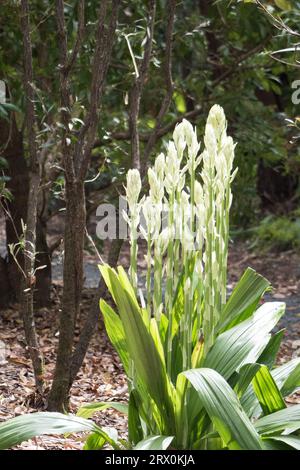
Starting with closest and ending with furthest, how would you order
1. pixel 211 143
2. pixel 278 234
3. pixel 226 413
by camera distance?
pixel 226 413 → pixel 211 143 → pixel 278 234

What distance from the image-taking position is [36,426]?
293cm

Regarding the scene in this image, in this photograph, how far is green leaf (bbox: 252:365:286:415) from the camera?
10.1ft

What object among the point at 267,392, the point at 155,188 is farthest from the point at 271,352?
the point at 155,188

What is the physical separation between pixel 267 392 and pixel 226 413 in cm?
41

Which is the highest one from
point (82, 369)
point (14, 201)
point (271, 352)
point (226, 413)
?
point (14, 201)

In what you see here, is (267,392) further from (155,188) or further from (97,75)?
(97,75)

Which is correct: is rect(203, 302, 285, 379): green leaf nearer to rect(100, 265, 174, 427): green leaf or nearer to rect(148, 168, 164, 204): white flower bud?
rect(100, 265, 174, 427): green leaf

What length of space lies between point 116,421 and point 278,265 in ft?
17.5

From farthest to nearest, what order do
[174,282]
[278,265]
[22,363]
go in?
[278,265]
[22,363]
[174,282]

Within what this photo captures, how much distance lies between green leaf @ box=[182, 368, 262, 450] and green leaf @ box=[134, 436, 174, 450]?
19 centimetres

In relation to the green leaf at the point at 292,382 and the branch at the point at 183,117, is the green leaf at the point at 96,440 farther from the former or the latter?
the branch at the point at 183,117

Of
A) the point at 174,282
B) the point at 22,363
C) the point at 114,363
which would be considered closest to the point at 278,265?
the point at 114,363

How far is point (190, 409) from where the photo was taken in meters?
3.05

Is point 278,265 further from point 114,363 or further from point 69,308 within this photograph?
point 69,308
